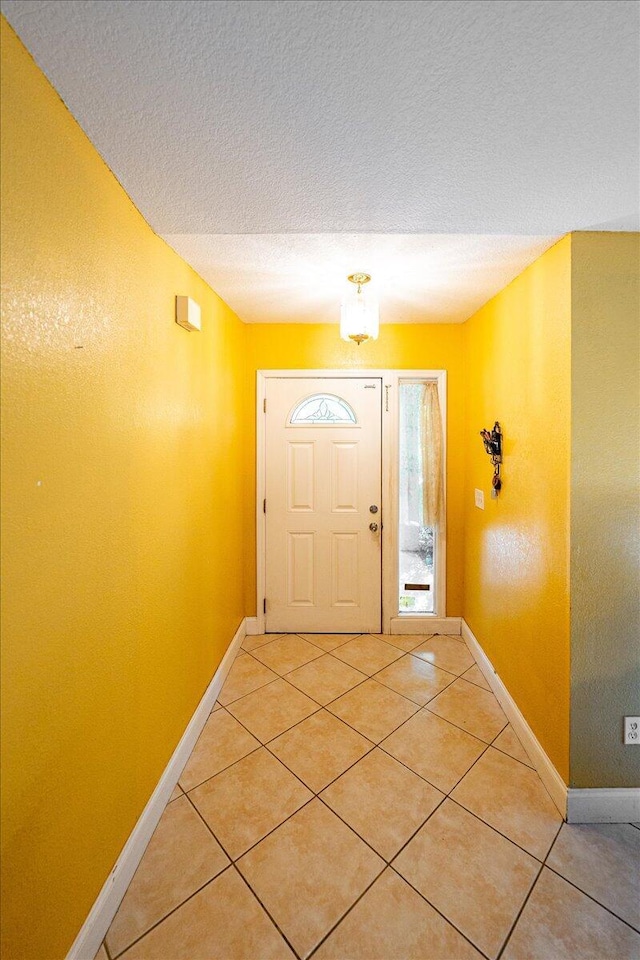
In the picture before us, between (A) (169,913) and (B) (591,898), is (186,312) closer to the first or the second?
(A) (169,913)

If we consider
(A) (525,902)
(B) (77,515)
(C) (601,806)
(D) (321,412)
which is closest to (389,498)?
(D) (321,412)

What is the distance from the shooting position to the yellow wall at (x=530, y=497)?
1.56 metres

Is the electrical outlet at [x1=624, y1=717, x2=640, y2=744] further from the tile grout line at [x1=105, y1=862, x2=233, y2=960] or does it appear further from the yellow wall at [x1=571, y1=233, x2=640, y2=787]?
the tile grout line at [x1=105, y1=862, x2=233, y2=960]

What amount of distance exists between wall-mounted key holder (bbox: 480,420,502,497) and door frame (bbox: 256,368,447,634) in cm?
64

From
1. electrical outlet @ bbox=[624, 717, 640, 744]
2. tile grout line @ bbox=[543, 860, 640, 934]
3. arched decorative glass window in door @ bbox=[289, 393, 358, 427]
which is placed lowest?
tile grout line @ bbox=[543, 860, 640, 934]

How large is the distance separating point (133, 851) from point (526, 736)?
172 cm

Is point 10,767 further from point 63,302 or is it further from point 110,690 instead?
point 63,302

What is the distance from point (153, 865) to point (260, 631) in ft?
5.37

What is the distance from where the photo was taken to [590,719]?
151cm

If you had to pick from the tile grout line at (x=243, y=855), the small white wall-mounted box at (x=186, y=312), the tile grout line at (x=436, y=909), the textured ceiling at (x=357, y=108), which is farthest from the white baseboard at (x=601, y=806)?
the small white wall-mounted box at (x=186, y=312)

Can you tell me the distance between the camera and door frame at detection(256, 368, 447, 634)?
2.84m

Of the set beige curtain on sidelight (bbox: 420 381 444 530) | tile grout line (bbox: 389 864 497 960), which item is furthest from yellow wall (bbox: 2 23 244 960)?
beige curtain on sidelight (bbox: 420 381 444 530)

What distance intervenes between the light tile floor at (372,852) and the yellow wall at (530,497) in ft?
0.98

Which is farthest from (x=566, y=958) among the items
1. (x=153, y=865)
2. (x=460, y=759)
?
(x=153, y=865)
